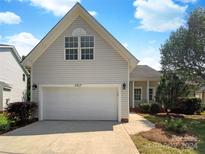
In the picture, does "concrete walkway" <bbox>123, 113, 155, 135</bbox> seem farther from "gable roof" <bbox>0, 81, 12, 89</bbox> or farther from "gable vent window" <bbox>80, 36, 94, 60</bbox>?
"gable roof" <bbox>0, 81, 12, 89</bbox>

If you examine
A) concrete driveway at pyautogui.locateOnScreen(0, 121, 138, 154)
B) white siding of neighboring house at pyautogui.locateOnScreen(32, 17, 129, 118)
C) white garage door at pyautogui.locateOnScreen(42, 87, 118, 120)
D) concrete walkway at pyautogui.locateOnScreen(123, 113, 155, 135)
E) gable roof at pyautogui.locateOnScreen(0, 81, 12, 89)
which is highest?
→ white siding of neighboring house at pyautogui.locateOnScreen(32, 17, 129, 118)

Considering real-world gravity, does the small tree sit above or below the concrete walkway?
above

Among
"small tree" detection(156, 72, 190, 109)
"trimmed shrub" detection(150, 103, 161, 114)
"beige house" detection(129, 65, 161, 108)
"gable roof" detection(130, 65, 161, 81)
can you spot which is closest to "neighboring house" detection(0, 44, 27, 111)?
"beige house" detection(129, 65, 161, 108)

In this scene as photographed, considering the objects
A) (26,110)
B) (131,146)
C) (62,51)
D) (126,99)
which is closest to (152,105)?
(126,99)

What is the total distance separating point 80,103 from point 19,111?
12.8 feet

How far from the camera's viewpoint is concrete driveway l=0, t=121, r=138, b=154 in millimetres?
8969

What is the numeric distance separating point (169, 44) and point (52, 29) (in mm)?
10235

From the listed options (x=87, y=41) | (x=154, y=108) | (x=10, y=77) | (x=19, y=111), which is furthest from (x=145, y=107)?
(x=10, y=77)

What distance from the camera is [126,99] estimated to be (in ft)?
56.0

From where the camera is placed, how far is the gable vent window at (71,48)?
693 inches

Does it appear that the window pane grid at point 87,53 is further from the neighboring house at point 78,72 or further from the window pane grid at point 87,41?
the window pane grid at point 87,41

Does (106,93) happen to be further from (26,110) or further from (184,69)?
(184,69)

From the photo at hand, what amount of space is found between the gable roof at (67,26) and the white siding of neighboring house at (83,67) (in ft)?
0.77

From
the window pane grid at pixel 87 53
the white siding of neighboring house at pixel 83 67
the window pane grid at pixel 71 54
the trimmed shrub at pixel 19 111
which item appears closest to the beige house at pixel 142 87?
the white siding of neighboring house at pixel 83 67
